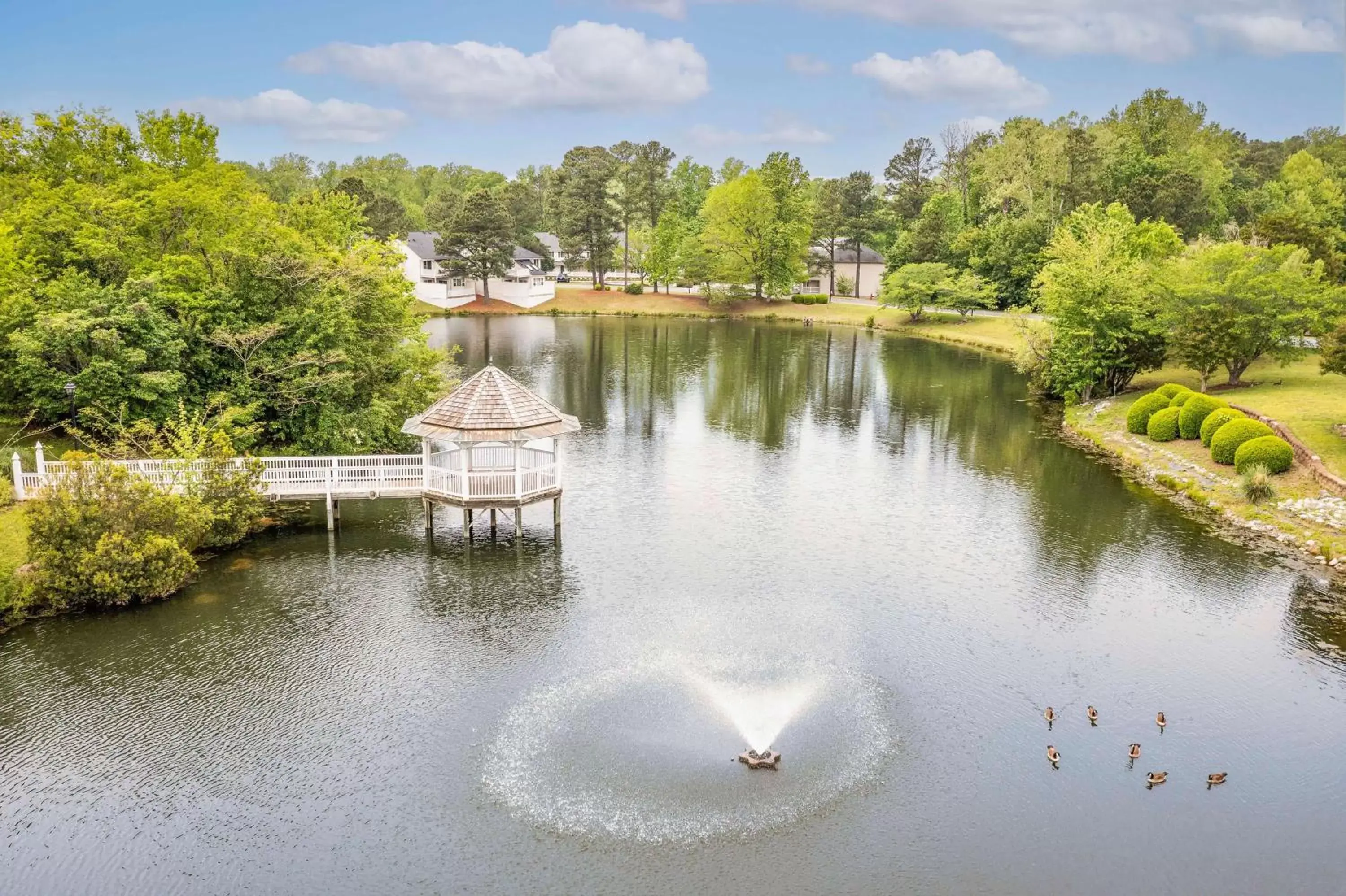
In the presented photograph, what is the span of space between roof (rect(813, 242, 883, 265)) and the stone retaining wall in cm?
7135

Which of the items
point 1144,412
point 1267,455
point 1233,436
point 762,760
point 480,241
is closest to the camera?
point 762,760

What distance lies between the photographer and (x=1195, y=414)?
36969 mm

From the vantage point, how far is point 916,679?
19656mm

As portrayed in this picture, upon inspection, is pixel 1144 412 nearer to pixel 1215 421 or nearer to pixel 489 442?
pixel 1215 421

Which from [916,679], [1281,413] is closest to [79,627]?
[916,679]

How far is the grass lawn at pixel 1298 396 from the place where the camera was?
33031 millimetres

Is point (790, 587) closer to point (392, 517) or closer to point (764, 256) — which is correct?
point (392, 517)

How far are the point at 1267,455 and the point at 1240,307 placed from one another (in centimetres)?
1428

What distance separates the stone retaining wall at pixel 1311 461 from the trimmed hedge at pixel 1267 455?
1.29 ft

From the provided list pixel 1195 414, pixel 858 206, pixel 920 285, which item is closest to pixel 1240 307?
pixel 1195 414

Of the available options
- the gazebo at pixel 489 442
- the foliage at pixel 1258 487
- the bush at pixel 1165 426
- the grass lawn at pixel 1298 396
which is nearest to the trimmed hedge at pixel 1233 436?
the grass lawn at pixel 1298 396

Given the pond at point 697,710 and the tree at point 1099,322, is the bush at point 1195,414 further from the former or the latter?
the tree at point 1099,322

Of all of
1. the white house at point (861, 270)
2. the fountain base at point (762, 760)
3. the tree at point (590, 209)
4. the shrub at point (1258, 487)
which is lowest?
the fountain base at point (762, 760)

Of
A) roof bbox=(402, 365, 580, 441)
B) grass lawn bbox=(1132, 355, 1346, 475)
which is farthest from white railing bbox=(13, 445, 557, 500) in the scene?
grass lawn bbox=(1132, 355, 1346, 475)
